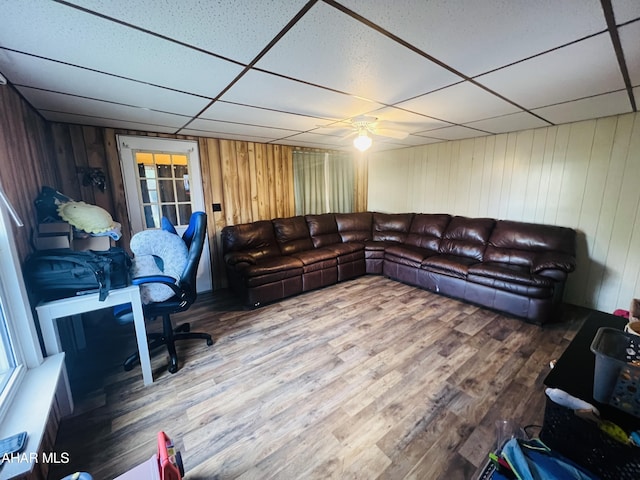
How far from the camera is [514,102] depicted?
228cm

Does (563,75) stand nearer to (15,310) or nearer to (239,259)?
(239,259)

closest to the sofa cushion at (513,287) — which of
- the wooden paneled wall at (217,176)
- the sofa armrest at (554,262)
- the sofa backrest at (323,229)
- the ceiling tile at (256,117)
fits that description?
the sofa armrest at (554,262)

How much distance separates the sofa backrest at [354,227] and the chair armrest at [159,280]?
313 cm

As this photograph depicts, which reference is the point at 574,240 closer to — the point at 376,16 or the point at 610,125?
the point at 610,125

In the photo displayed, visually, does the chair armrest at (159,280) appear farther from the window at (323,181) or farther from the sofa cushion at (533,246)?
the sofa cushion at (533,246)

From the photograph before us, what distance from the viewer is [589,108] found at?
247cm

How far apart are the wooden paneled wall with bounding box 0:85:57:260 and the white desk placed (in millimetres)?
360

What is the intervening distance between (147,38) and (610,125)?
4325mm

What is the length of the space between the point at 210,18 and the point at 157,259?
167cm

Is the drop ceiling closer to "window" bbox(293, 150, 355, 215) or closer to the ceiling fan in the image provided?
the ceiling fan

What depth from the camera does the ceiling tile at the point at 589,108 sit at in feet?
7.22

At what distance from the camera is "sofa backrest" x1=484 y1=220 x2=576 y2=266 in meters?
3.06

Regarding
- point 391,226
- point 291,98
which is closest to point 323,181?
point 391,226

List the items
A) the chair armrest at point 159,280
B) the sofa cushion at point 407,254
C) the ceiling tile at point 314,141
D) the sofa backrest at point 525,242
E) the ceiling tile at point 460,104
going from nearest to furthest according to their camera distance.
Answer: the chair armrest at point 159,280, the ceiling tile at point 460,104, the sofa backrest at point 525,242, the ceiling tile at point 314,141, the sofa cushion at point 407,254
